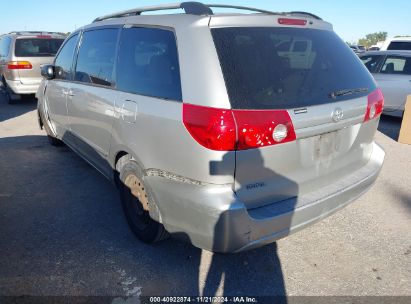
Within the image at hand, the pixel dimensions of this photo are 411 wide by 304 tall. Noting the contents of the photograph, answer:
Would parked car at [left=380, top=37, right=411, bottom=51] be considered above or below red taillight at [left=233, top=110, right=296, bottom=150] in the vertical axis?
below

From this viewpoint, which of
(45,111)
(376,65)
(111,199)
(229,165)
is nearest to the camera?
(229,165)

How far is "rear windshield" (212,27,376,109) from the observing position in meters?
2.16

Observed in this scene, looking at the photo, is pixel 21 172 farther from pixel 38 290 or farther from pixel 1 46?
pixel 1 46

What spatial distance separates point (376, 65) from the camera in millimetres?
8156

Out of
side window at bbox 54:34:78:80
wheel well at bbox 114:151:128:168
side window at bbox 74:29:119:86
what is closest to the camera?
wheel well at bbox 114:151:128:168

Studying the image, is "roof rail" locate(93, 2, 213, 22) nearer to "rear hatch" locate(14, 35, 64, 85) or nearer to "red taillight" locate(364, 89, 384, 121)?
"red taillight" locate(364, 89, 384, 121)

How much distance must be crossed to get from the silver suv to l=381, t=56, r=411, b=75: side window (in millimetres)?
5556

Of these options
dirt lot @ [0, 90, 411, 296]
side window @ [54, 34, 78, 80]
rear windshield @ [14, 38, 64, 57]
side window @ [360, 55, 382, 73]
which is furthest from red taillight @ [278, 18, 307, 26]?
rear windshield @ [14, 38, 64, 57]

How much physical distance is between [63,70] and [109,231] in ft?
7.70

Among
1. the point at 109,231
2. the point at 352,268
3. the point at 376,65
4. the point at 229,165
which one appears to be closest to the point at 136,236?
the point at 109,231

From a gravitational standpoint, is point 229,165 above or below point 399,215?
above

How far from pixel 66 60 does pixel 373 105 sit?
3614 millimetres

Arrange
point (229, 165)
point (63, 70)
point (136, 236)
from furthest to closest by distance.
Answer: point (63, 70) < point (136, 236) < point (229, 165)

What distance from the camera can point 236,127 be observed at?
207cm
